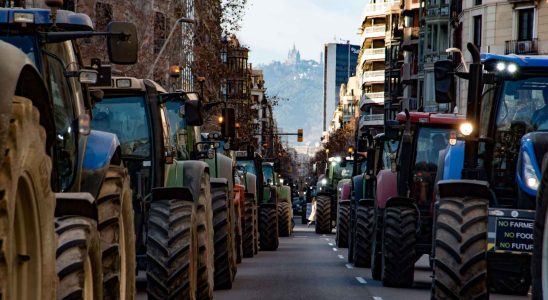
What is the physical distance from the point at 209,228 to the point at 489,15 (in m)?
56.5

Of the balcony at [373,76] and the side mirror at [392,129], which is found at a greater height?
the balcony at [373,76]

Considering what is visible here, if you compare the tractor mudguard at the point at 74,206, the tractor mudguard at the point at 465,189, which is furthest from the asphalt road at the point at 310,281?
the tractor mudguard at the point at 74,206

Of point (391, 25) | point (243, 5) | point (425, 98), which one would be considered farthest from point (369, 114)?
point (243, 5)

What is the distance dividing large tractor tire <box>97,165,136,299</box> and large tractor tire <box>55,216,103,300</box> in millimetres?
935

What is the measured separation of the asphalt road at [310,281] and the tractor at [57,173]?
8523 millimetres

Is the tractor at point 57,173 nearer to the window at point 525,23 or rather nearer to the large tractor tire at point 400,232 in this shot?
the large tractor tire at point 400,232

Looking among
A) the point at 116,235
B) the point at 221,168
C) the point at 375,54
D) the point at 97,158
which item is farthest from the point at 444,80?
the point at 375,54

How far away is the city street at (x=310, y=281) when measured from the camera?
19.0 meters

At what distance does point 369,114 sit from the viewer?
17425cm

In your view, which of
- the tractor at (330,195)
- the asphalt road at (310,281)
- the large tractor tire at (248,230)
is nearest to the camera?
the asphalt road at (310,281)

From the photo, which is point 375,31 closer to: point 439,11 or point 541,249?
point 439,11

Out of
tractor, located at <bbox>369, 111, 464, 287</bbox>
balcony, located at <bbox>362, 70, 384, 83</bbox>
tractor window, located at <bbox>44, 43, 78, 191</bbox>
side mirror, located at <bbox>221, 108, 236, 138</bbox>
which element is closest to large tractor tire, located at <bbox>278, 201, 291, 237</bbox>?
tractor, located at <bbox>369, 111, 464, 287</bbox>

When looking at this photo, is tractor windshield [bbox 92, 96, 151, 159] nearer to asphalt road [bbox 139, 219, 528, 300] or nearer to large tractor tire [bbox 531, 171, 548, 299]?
asphalt road [bbox 139, 219, 528, 300]

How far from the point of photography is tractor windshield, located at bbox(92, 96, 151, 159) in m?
15.8
